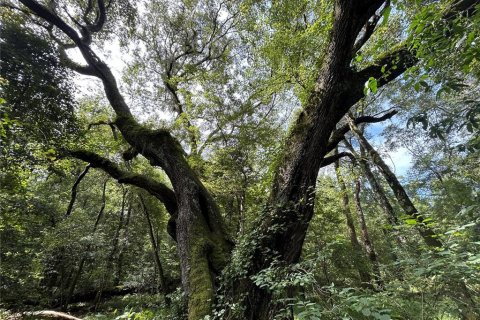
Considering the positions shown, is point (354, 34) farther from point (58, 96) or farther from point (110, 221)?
point (110, 221)

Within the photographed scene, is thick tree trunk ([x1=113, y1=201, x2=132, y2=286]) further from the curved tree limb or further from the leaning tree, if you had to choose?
the leaning tree

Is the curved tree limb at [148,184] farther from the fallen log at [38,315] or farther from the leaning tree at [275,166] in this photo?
the fallen log at [38,315]

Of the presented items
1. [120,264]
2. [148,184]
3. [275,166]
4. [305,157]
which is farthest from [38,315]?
[305,157]

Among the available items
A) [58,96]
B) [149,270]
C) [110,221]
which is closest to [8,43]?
[58,96]

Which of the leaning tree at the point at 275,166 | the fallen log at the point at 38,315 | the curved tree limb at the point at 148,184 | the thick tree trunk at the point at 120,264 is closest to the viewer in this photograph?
the leaning tree at the point at 275,166

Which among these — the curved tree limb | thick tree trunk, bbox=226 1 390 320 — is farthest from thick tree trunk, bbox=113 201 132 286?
thick tree trunk, bbox=226 1 390 320

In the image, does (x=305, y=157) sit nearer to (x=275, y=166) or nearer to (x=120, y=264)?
(x=275, y=166)

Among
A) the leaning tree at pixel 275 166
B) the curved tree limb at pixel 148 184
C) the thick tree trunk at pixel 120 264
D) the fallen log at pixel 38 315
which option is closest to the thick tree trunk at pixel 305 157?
the leaning tree at pixel 275 166

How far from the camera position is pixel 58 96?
15.5ft

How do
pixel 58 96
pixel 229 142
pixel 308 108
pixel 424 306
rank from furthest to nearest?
pixel 229 142
pixel 58 96
pixel 308 108
pixel 424 306

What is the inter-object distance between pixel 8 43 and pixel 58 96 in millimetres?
1112

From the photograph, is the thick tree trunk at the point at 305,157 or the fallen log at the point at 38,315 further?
the fallen log at the point at 38,315

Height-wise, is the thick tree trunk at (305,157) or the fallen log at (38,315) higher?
the thick tree trunk at (305,157)

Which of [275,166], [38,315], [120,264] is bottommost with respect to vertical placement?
[38,315]
